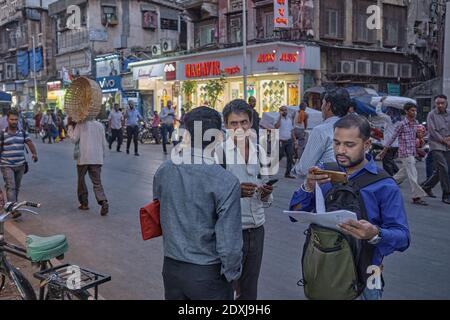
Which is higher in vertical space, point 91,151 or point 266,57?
point 266,57

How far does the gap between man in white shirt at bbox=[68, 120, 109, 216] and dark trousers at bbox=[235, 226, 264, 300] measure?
4.78 m

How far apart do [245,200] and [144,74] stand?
26.4 meters

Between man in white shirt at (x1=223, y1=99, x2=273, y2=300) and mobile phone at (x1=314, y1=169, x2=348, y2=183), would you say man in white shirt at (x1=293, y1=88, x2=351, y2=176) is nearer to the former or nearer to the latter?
man in white shirt at (x1=223, y1=99, x2=273, y2=300)

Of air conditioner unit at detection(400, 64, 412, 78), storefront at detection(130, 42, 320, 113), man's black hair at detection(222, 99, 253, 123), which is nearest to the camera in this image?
man's black hair at detection(222, 99, 253, 123)

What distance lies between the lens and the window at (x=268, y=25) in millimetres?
21984

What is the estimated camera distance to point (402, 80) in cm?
2405

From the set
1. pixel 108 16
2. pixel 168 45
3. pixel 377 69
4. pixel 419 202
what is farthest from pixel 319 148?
pixel 108 16

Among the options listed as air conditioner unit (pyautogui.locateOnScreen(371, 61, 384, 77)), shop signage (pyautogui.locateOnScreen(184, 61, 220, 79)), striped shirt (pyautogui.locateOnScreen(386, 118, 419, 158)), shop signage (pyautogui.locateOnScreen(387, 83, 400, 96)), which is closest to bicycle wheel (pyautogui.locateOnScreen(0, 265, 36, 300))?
striped shirt (pyautogui.locateOnScreen(386, 118, 419, 158))

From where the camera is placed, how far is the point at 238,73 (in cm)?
2252

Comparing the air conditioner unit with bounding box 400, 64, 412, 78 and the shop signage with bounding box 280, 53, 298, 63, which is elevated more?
the shop signage with bounding box 280, 53, 298, 63

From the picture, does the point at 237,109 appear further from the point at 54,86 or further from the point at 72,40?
the point at 54,86

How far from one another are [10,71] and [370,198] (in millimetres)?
53569

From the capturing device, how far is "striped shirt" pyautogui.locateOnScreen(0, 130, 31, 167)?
7.38 metres
